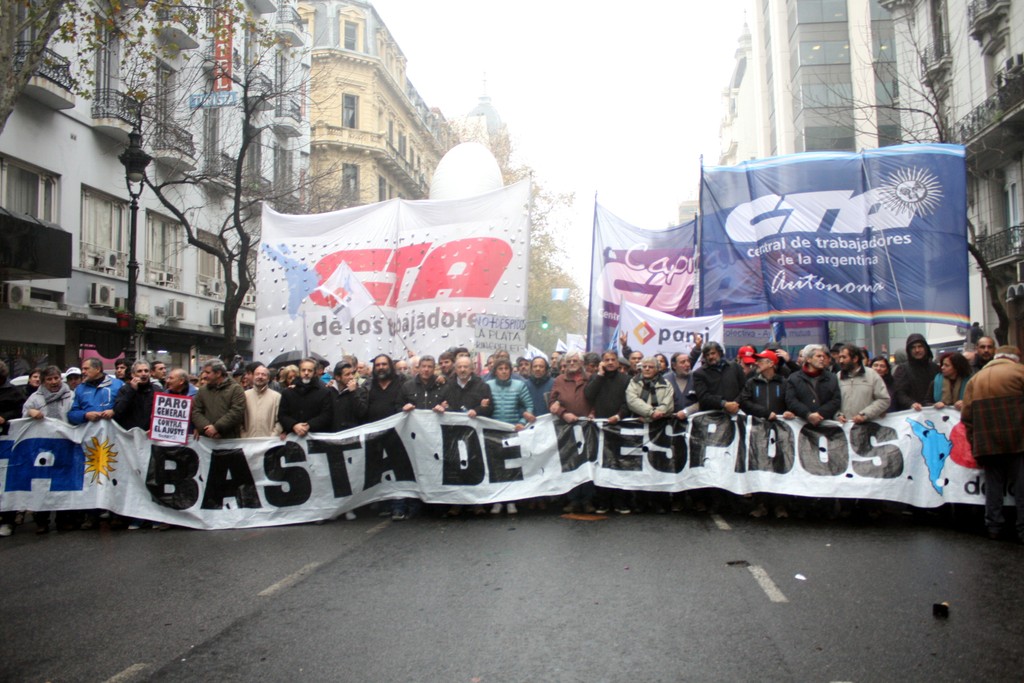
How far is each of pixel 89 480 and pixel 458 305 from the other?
4205mm

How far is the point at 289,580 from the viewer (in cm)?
654

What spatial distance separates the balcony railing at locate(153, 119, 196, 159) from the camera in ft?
70.8

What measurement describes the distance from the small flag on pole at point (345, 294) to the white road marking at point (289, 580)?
127 inches

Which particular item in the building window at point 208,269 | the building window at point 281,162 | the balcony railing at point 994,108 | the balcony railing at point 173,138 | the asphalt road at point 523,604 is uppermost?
the building window at point 281,162

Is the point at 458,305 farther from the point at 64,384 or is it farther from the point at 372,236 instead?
the point at 64,384

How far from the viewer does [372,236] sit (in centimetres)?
993

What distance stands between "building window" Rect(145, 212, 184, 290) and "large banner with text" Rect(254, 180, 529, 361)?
14867 millimetres

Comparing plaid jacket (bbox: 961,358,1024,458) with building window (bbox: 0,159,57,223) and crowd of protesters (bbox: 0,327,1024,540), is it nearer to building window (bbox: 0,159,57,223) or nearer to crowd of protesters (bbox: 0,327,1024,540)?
crowd of protesters (bbox: 0,327,1024,540)

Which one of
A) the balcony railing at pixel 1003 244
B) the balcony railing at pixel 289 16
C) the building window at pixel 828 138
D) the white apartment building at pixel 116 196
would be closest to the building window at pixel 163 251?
the white apartment building at pixel 116 196

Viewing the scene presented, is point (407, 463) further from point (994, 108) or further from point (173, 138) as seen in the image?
point (994, 108)

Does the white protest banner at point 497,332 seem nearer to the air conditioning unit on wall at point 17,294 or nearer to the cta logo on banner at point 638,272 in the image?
the cta logo on banner at point 638,272

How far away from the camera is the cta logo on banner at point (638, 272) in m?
14.0

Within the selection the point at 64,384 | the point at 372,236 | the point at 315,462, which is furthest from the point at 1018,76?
the point at 64,384

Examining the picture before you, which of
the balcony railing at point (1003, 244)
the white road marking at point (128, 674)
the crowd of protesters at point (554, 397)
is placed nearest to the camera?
the white road marking at point (128, 674)
